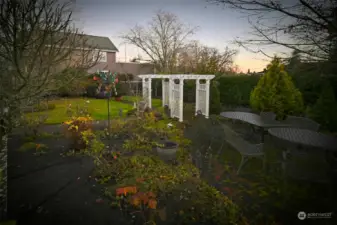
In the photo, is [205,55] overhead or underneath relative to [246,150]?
overhead

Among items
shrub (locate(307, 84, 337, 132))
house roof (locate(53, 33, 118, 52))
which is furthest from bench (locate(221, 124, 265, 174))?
house roof (locate(53, 33, 118, 52))

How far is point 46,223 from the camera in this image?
66.6 inches

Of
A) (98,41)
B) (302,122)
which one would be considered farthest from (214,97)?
(98,41)

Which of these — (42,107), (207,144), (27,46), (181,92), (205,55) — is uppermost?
(205,55)

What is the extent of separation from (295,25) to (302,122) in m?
1.19

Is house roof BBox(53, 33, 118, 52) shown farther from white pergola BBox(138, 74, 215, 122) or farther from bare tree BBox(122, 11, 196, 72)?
white pergola BBox(138, 74, 215, 122)

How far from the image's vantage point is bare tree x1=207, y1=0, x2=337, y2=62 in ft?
4.16

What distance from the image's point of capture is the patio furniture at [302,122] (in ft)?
6.48

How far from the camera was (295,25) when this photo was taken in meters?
1.42

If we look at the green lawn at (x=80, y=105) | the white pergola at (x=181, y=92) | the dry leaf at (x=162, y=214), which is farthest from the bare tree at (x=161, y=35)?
the green lawn at (x=80, y=105)

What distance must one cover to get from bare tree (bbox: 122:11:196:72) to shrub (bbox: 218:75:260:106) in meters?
0.89

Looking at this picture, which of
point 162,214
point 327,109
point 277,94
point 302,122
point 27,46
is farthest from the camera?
point 277,94

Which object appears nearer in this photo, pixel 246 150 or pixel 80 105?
pixel 246 150

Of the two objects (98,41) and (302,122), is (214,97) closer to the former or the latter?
(302,122)
